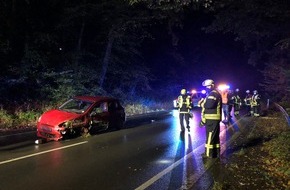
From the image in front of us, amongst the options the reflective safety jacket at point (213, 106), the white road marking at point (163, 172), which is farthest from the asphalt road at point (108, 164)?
the reflective safety jacket at point (213, 106)

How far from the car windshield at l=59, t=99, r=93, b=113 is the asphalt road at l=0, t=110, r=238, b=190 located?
4.82 ft

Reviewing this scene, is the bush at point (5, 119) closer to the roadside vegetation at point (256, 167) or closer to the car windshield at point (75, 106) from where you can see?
the car windshield at point (75, 106)

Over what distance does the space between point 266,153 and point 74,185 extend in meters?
5.34

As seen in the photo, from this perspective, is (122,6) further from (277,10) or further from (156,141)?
(156,141)

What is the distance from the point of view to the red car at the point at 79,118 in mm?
13023

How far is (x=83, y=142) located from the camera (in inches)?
498

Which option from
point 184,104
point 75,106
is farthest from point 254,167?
point 75,106

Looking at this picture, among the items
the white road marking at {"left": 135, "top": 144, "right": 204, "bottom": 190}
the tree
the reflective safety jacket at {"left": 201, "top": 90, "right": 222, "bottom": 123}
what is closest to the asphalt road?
the white road marking at {"left": 135, "top": 144, "right": 204, "bottom": 190}

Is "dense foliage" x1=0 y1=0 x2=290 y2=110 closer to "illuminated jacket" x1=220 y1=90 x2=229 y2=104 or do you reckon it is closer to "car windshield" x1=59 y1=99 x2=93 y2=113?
"illuminated jacket" x1=220 y1=90 x2=229 y2=104

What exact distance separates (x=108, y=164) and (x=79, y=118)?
16.3 feet

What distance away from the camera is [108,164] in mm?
9156

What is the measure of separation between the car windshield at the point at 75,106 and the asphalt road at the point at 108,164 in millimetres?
1469

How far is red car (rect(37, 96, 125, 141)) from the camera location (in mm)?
13023

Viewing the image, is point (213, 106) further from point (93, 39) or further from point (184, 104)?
point (93, 39)
